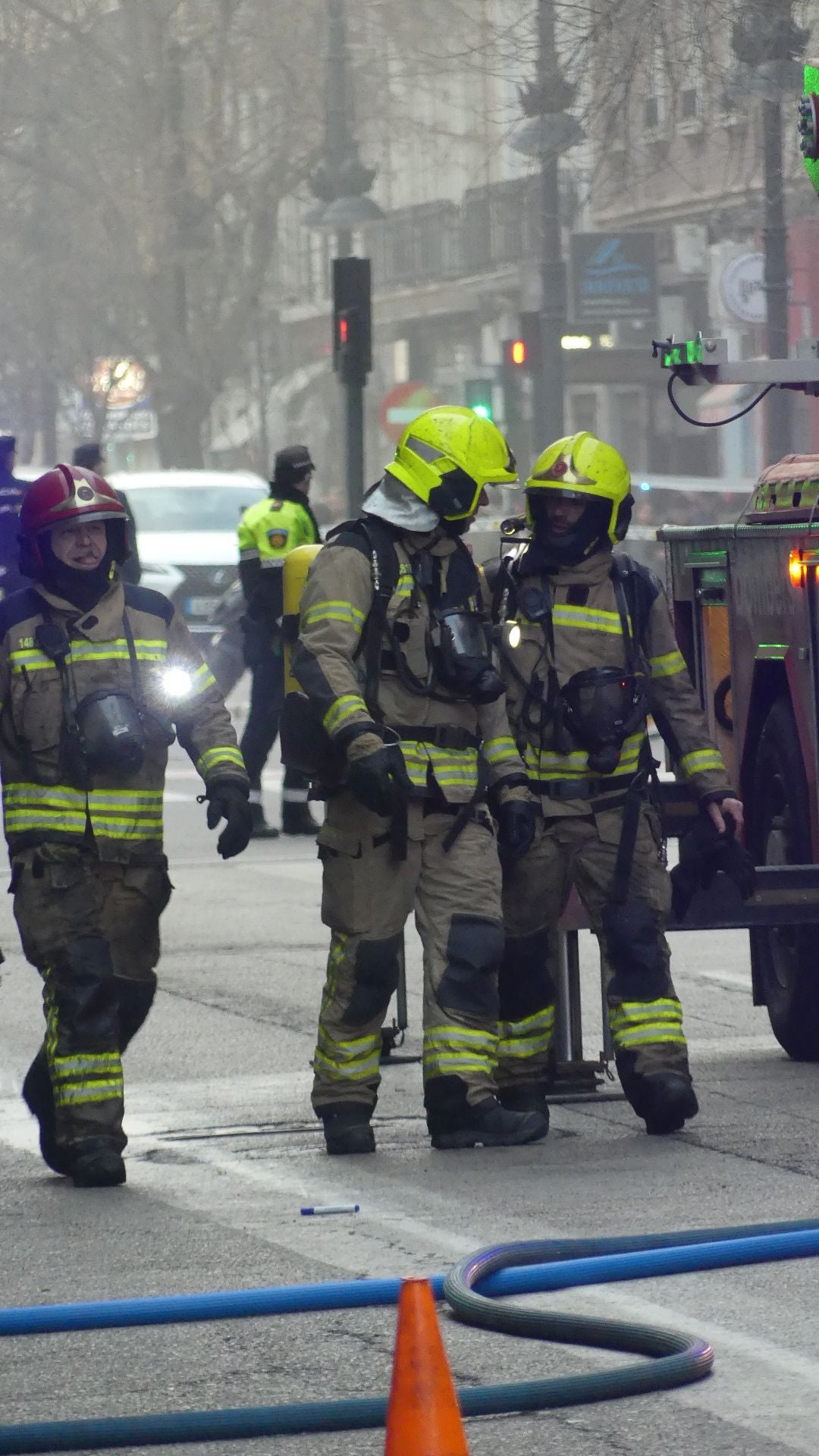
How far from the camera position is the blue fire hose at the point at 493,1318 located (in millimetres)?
4520

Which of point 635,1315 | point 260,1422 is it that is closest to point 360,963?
point 635,1315

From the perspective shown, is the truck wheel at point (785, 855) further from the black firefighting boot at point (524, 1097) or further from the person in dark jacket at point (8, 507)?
the person in dark jacket at point (8, 507)

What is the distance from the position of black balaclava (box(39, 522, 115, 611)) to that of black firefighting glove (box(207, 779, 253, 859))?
537mm

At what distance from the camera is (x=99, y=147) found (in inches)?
1496

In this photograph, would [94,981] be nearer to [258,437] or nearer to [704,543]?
[704,543]

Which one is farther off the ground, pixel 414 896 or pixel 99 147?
pixel 99 147

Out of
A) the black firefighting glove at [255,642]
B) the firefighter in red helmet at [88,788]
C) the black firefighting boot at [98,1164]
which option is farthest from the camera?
the black firefighting glove at [255,642]

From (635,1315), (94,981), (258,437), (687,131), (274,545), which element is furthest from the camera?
(258,437)

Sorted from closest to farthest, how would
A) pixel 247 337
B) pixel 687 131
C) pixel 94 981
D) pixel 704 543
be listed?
pixel 94 981
pixel 704 543
pixel 687 131
pixel 247 337

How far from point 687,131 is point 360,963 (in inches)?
944

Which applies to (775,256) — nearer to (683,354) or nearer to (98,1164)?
(683,354)

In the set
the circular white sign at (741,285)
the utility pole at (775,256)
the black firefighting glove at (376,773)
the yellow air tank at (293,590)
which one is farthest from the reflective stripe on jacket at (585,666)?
the circular white sign at (741,285)

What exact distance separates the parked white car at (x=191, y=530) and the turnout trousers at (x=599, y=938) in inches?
658

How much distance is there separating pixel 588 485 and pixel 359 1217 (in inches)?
79.1
